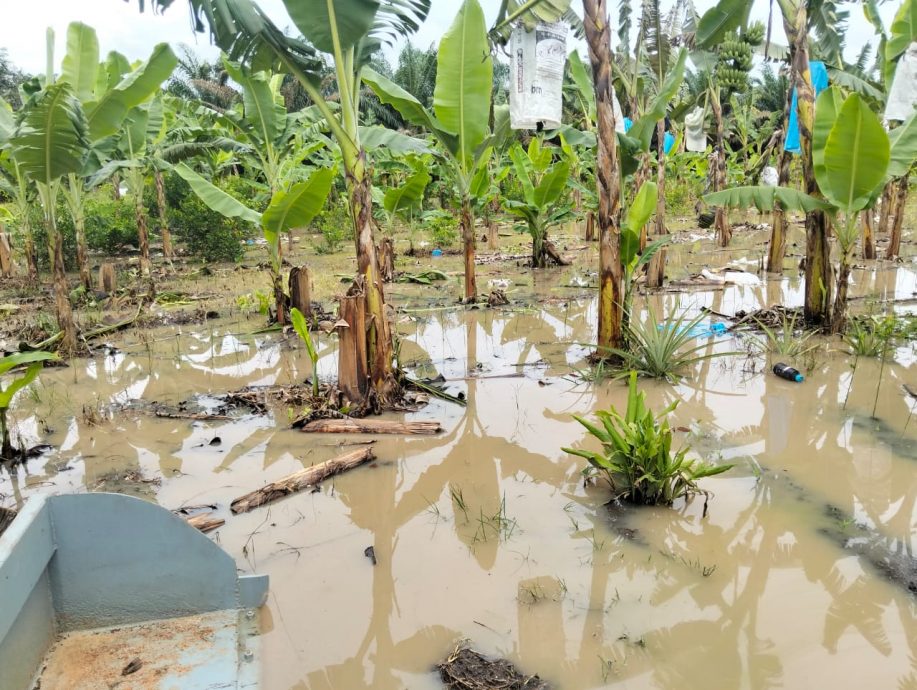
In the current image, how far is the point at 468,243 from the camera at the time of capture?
8.77 metres

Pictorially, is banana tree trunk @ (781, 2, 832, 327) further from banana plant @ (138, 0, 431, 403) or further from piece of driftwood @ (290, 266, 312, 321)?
piece of driftwood @ (290, 266, 312, 321)

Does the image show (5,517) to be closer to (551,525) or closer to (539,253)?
(551,525)

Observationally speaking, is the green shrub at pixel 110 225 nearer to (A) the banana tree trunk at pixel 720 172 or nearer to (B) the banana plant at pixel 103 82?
(B) the banana plant at pixel 103 82

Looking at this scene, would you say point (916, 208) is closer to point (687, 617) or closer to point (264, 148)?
point (264, 148)

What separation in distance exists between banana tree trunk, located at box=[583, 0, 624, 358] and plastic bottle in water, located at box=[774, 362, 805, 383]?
4.29 feet

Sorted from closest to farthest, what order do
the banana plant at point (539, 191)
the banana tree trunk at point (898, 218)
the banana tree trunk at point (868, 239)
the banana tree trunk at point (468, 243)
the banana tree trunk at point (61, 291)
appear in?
the banana tree trunk at point (61, 291) → the banana tree trunk at point (468, 243) → the banana plant at point (539, 191) → the banana tree trunk at point (898, 218) → the banana tree trunk at point (868, 239)

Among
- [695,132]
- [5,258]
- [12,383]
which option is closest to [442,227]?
[695,132]

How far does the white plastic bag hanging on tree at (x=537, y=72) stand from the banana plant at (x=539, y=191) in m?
4.55

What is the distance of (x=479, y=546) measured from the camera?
330 centimetres

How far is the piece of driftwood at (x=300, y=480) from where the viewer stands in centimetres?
379

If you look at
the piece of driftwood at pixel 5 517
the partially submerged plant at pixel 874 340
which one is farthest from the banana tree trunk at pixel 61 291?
the partially submerged plant at pixel 874 340

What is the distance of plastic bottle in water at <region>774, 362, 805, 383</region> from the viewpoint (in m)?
5.46

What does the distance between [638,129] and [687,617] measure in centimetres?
496

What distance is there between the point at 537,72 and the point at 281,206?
9.50 feet
